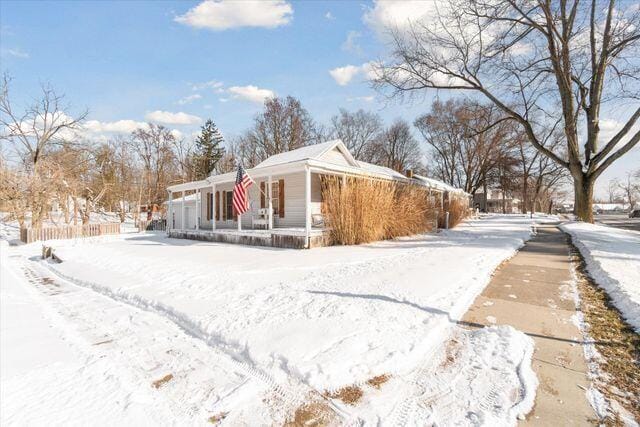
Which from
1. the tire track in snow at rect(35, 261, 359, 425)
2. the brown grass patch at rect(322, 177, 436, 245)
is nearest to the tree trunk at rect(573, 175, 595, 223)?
the brown grass patch at rect(322, 177, 436, 245)

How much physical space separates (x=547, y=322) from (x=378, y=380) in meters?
2.52

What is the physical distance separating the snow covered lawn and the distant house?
7.06 metres

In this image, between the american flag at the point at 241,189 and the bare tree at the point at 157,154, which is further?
the bare tree at the point at 157,154

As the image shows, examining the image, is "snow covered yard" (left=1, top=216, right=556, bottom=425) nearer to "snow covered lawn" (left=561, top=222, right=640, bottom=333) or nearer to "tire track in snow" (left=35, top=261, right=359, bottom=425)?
"tire track in snow" (left=35, top=261, right=359, bottom=425)

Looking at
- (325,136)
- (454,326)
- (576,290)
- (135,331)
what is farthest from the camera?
(325,136)

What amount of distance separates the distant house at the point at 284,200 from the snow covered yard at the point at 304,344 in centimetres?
463

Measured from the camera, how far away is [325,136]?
127 feet

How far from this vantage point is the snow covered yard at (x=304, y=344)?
2.30m

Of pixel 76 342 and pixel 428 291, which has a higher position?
pixel 428 291

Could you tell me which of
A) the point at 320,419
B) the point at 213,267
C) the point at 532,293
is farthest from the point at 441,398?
the point at 213,267

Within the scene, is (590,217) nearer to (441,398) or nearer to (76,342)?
(441,398)

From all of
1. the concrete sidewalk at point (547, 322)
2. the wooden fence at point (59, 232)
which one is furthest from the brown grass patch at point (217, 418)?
the wooden fence at point (59, 232)

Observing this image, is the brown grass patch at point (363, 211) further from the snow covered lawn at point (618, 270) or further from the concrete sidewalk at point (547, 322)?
the snow covered lawn at point (618, 270)

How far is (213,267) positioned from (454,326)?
546cm
